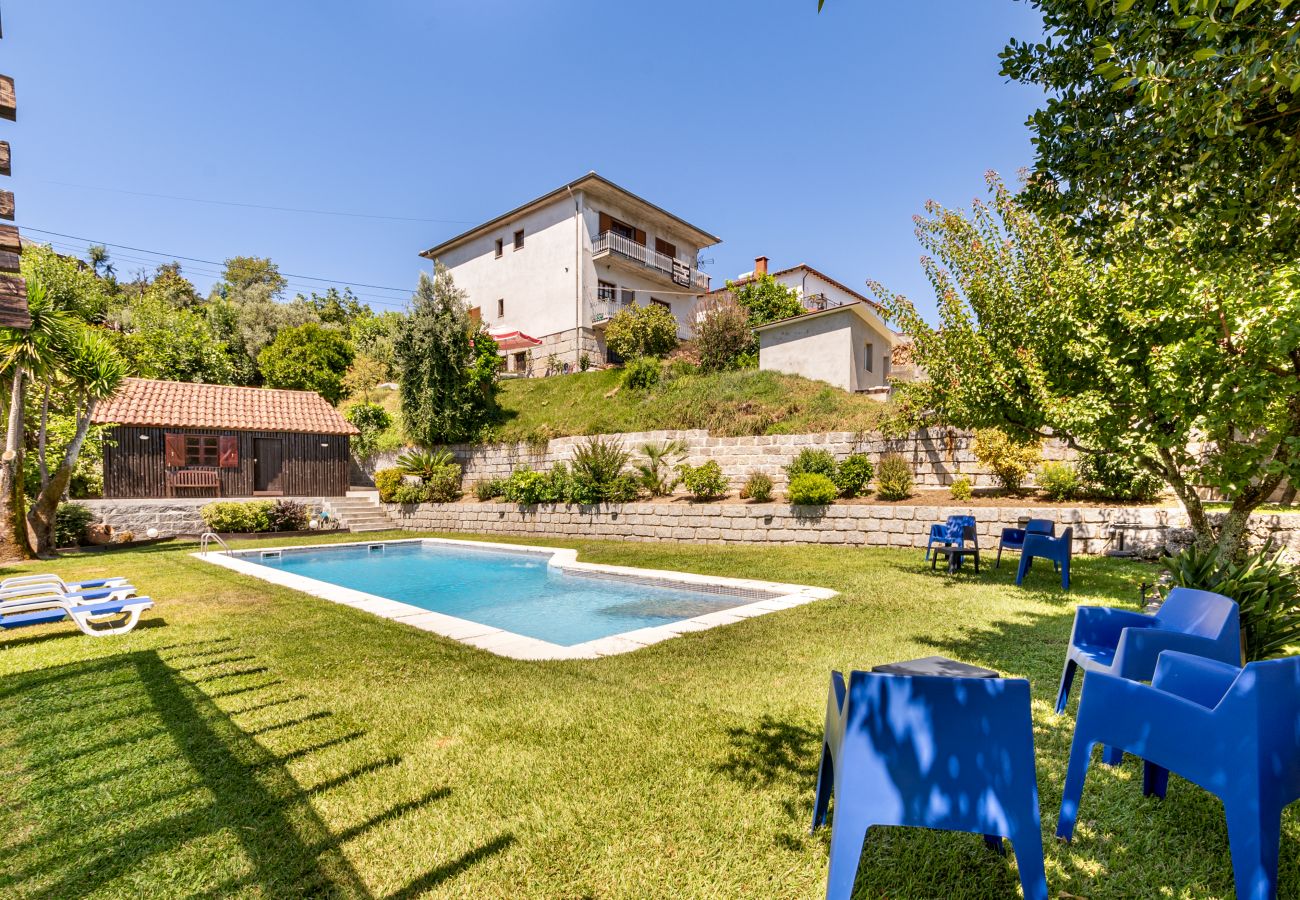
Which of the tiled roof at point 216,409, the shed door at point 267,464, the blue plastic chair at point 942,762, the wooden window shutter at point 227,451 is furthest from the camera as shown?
the shed door at point 267,464

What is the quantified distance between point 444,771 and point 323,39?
16.1 meters

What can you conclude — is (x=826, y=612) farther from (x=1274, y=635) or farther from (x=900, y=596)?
(x=1274, y=635)

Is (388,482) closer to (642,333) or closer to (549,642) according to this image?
(642,333)

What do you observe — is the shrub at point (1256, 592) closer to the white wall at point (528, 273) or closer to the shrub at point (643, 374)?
the shrub at point (643, 374)

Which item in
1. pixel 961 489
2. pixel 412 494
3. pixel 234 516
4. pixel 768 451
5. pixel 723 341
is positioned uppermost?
pixel 723 341

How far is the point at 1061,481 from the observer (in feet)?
37.5


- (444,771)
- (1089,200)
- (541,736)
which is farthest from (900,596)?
(444,771)

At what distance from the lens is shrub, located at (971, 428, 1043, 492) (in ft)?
40.0

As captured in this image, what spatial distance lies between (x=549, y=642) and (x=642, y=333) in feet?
60.3

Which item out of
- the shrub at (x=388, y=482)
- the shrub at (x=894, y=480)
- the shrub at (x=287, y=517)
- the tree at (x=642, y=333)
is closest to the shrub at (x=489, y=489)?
the shrub at (x=388, y=482)

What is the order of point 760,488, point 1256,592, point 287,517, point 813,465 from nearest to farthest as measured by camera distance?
1. point 1256,592
2. point 813,465
3. point 760,488
4. point 287,517

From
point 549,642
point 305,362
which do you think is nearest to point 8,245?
point 549,642

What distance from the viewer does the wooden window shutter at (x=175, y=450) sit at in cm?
1833

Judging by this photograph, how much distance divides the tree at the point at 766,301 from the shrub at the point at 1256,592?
69.9ft
